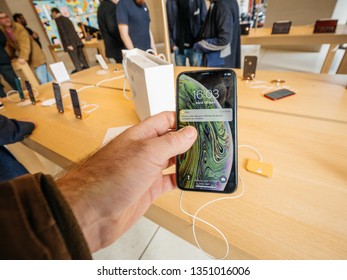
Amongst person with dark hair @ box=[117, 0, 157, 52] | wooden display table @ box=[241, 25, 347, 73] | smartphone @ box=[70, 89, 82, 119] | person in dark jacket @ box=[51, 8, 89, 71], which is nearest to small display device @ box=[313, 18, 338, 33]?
wooden display table @ box=[241, 25, 347, 73]

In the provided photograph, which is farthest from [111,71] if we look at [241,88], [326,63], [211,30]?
[326,63]

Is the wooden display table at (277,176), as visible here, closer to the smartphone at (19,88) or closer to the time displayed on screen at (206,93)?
the time displayed on screen at (206,93)

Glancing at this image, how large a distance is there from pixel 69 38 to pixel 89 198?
132 inches

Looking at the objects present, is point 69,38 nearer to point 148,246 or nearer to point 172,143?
point 148,246

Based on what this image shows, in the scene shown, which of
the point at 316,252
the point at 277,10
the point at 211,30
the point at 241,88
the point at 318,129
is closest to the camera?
the point at 316,252

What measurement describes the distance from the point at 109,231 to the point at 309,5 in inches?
191

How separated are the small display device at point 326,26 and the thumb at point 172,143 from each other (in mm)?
2133

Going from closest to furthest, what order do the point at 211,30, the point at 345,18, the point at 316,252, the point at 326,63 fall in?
the point at 316,252 < the point at 211,30 < the point at 326,63 < the point at 345,18

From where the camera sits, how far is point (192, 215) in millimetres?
398

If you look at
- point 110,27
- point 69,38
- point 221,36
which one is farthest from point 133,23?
point 69,38

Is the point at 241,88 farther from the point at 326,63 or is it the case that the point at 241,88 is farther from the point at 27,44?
the point at 27,44

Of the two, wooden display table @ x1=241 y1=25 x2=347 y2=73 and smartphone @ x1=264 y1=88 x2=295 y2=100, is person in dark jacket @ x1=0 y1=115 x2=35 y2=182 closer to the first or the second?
smartphone @ x1=264 y1=88 x2=295 y2=100

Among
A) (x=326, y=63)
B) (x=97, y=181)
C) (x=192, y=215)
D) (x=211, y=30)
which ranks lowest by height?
(x=326, y=63)

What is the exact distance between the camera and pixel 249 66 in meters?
0.99
